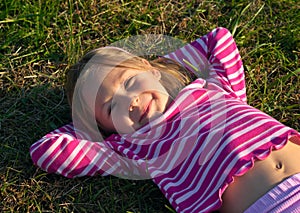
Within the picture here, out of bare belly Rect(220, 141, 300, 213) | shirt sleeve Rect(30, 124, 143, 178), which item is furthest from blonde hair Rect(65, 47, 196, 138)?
bare belly Rect(220, 141, 300, 213)

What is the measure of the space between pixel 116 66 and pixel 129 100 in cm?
15

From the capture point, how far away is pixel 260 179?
6.25 feet

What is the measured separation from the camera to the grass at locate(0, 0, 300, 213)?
2162 mm

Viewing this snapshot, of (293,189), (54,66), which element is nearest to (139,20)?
(54,66)

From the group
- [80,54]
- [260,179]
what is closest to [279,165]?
[260,179]

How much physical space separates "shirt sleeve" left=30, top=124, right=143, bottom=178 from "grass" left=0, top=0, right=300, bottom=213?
0.13ft

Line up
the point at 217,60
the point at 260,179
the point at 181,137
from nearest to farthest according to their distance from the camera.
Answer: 1. the point at 260,179
2. the point at 181,137
3. the point at 217,60

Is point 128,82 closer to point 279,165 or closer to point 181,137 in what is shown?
point 181,137

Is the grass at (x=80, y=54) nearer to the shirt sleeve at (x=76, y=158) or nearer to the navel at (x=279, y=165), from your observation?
the shirt sleeve at (x=76, y=158)

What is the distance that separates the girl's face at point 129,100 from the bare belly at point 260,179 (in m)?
0.41

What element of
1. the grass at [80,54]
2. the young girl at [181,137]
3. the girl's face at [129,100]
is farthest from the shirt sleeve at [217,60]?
the girl's face at [129,100]

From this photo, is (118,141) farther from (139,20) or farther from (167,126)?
(139,20)

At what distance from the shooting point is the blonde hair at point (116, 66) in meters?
2.22

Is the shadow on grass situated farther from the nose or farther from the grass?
the nose
